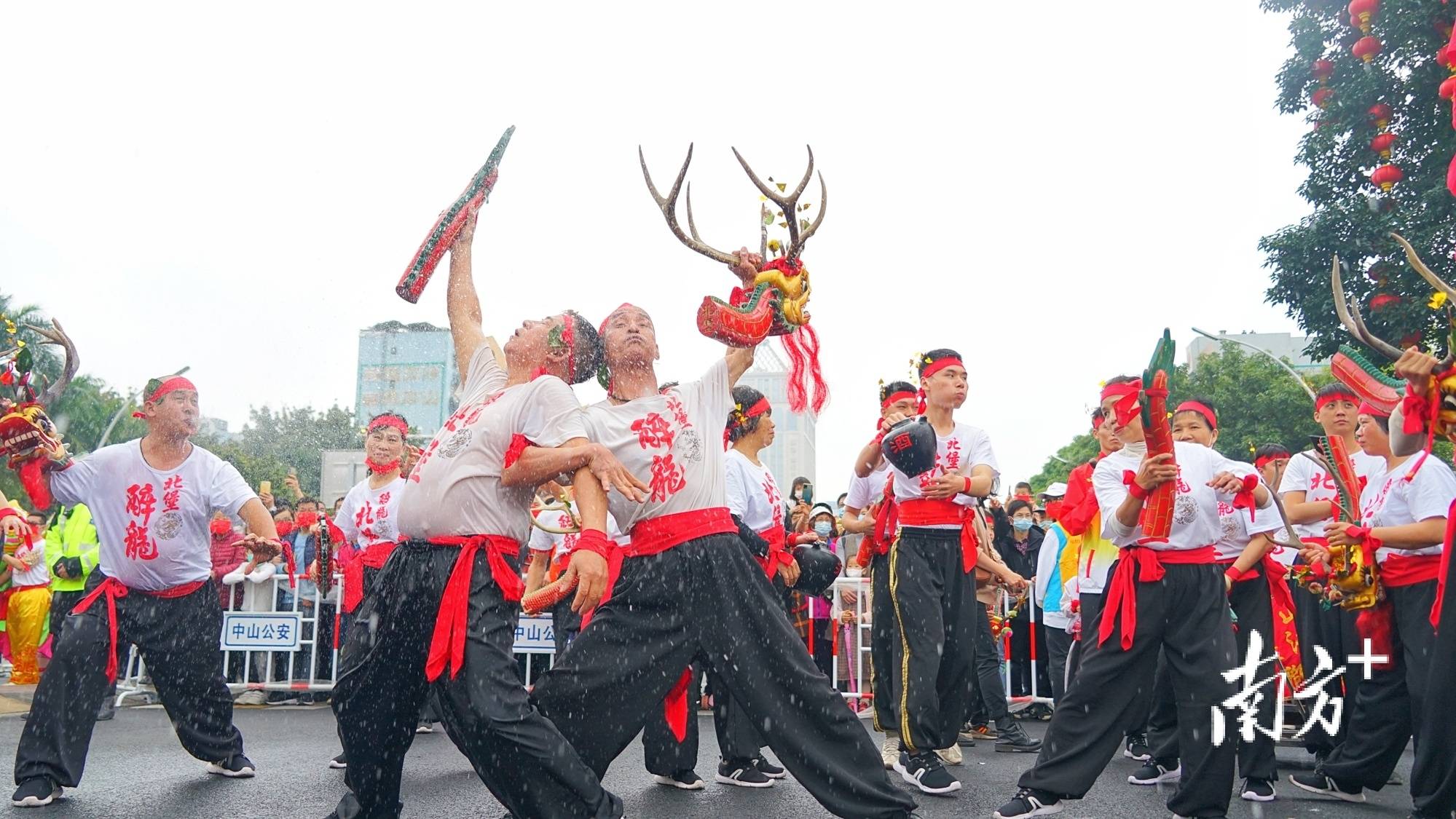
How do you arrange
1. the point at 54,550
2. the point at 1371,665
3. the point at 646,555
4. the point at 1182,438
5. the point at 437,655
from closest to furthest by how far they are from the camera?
the point at 437,655 → the point at 646,555 → the point at 1371,665 → the point at 1182,438 → the point at 54,550

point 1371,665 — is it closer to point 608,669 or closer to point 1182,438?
point 1182,438

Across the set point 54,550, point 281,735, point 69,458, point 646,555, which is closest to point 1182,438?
point 646,555

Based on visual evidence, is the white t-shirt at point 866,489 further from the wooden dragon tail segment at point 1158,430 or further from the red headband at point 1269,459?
the red headband at point 1269,459

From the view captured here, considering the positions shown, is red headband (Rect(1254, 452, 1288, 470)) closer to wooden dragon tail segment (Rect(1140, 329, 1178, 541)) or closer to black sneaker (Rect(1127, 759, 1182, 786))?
black sneaker (Rect(1127, 759, 1182, 786))

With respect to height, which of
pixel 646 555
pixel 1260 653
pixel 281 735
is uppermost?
pixel 646 555

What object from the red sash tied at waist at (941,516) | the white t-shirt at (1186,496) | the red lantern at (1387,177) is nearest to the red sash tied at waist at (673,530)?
the white t-shirt at (1186,496)

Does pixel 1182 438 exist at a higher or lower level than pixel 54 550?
higher

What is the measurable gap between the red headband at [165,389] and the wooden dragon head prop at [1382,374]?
490 cm

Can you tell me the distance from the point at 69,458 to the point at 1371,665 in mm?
5820

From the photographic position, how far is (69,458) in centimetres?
507

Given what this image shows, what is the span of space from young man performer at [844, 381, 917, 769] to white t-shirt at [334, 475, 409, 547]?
8.73 ft

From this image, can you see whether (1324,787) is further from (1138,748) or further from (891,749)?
(891,749)

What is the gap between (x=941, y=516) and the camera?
18.5ft

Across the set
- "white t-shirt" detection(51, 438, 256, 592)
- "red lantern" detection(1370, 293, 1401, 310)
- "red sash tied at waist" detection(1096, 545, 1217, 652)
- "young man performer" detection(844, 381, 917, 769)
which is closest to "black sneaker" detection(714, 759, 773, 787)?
"young man performer" detection(844, 381, 917, 769)
